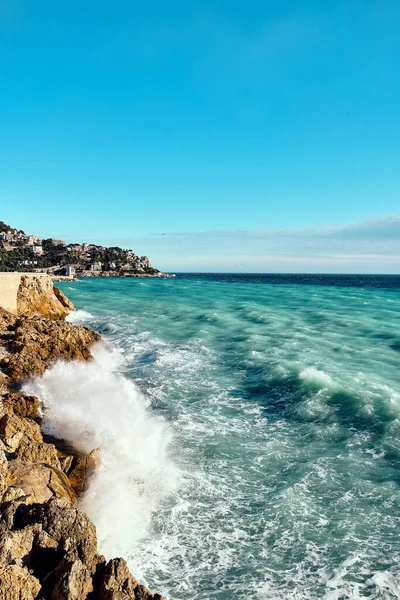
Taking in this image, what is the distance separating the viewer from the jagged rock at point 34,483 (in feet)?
26.5

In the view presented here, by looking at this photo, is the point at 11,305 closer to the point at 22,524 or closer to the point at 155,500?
the point at 155,500

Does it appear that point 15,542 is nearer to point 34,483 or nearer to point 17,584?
point 17,584

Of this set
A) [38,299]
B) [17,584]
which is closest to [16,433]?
[17,584]

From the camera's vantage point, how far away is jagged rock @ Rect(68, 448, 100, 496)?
34.8 ft

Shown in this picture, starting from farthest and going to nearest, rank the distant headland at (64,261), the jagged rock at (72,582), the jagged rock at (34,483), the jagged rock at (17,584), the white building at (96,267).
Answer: the white building at (96,267) → the distant headland at (64,261) → the jagged rock at (34,483) → the jagged rock at (72,582) → the jagged rock at (17,584)

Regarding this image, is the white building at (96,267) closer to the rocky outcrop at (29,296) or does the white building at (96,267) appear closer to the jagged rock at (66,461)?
the rocky outcrop at (29,296)

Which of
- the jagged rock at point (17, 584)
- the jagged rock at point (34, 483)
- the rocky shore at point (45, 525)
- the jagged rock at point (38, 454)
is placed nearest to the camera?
the jagged rock at point (17, 584)

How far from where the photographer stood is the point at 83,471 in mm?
10961

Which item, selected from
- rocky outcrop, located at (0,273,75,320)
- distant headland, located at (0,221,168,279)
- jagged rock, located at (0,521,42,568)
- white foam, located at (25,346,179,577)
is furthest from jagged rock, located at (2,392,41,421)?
distant headland, located at (0,221,168,279)

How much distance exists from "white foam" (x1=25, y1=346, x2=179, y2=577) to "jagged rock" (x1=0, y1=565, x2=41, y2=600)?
2.66 m

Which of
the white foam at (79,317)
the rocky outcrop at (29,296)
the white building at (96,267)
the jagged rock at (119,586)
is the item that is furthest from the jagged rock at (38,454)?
the white building at (96,267)

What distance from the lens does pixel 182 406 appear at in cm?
1759

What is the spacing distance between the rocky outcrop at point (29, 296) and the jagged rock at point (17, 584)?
23.9m

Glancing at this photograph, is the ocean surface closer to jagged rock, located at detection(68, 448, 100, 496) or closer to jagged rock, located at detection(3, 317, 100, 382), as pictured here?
jagged rock, located at detection(68, 448, 100, 496)
